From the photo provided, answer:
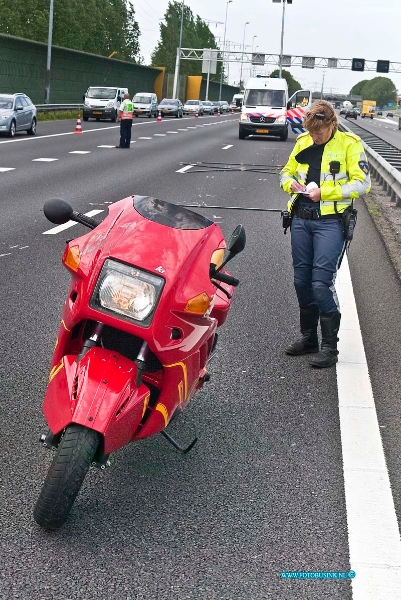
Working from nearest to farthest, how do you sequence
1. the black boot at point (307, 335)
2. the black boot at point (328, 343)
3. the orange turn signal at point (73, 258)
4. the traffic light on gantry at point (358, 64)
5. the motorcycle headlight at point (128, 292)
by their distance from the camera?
the motorcycle headlight at point (128, 292)
the orange turn signal at point (73, 258)
the black boot at point (328, 343)
the black boot at point (307, 335)
the traffic light on gantry at point (358, 64)

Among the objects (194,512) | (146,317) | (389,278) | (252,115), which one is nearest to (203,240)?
(146,317)

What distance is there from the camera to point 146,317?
3.86 metres

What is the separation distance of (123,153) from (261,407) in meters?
22.7

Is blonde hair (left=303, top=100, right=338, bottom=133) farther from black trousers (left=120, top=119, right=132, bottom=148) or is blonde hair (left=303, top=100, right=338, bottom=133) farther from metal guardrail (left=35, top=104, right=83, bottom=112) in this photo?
metal guardrail (left=35, top=104, right=83, bottom=112)

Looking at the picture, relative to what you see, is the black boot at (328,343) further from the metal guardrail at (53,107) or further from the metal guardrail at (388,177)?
the metal guardrail at (53,107)

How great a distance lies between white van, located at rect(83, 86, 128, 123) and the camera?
52219 mm

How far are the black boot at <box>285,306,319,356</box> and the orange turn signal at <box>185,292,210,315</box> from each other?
2.82 m

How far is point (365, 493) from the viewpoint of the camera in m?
4.41

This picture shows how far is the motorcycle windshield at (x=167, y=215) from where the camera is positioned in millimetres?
4273

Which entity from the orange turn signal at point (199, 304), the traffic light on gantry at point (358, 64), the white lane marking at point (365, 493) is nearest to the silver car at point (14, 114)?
the white lane marking at point (365, 493)

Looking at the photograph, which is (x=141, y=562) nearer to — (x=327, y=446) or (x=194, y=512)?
(x=194, y=512)

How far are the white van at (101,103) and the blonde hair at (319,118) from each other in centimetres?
4677

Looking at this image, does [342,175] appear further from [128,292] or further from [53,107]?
[53,107]

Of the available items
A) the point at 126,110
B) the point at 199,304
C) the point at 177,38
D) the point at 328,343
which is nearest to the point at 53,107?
the point at 126,110
